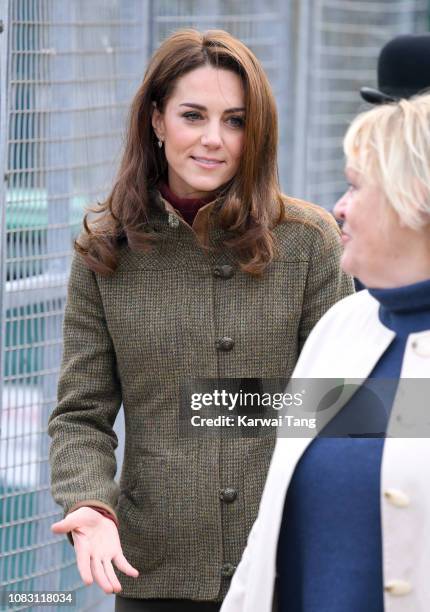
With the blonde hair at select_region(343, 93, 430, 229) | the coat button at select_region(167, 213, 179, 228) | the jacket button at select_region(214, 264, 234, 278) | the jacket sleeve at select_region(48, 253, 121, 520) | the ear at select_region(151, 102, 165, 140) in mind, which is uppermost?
the blonde hair at select_region(343, 93, 430, 229)

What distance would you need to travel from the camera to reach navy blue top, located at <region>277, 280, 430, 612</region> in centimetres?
244

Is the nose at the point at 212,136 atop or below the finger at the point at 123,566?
atop

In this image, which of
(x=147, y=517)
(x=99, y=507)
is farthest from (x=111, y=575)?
(x=147, y=517)

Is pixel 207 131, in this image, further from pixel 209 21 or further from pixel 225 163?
pixel 209 21

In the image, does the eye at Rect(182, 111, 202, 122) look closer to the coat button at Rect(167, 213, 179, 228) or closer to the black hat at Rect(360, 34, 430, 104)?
the coat button at Rect(167, 213, 179, 228)

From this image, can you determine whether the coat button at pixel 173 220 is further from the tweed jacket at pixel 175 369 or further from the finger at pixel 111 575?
the finger at pixel 111 575

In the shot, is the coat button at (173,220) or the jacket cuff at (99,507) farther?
the coat button at (173,220)

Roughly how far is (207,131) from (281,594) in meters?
1.10

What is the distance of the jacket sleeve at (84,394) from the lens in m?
3.15

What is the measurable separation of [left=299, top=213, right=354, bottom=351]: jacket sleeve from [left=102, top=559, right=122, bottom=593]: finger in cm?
70

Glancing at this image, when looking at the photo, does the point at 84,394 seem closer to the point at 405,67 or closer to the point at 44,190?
the point at 44,190

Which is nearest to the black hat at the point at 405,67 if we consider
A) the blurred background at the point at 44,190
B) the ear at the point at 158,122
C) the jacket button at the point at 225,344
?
the blurred background at the point at 44,190

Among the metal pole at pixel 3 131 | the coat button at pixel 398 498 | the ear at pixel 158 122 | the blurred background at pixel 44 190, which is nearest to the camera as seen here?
the coat button at pixel 398 498

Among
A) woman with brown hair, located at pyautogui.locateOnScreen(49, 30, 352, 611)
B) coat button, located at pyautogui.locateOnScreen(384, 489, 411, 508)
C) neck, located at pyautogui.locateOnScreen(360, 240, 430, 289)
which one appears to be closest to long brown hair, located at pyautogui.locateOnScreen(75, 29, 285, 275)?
woman with brown hair, located at pyautogui.locateOnScreen(49, 30, 352, 611)
